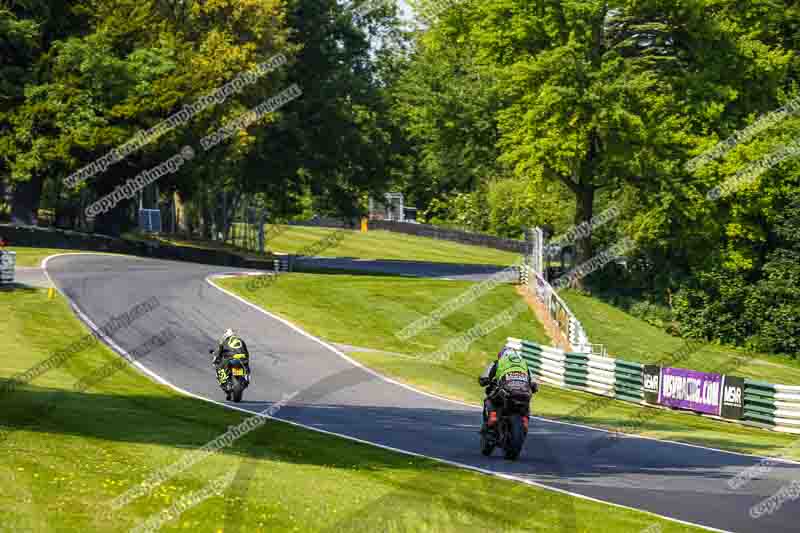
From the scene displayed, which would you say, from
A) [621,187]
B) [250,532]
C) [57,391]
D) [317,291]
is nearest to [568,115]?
[621,187]

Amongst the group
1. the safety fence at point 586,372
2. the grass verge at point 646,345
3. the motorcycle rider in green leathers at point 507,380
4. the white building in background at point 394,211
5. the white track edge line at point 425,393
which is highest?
the white building in background at point 394,211

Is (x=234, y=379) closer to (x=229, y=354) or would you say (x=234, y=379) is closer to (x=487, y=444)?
(x=229, y=354)

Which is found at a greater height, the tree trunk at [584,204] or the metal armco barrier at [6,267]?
the tree trunk at [584,204]

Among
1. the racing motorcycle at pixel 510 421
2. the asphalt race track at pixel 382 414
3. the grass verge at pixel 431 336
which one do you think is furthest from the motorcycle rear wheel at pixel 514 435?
the grass verge at pixel 431 336

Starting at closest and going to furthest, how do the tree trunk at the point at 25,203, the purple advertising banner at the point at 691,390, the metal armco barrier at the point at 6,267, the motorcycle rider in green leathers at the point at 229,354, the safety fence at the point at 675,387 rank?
the motorcycle rider in green leathers at the point at 229,354 < the safety fence at the point at 675,387 < the purple advertising banner at the point at 691,390 < the metal armco barrier at the point at 6,267 < the tree trunk at the point at 25,203

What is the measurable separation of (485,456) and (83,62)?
3693 cm

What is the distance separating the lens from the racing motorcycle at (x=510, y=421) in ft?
56.4

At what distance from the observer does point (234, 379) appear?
23609mm

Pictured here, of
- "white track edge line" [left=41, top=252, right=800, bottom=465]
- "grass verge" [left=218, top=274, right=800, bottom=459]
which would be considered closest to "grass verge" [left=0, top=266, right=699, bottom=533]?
"white track edge line" [left=41, top=252, right=800, bottom=465]

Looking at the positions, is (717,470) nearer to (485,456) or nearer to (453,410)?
(485,456)

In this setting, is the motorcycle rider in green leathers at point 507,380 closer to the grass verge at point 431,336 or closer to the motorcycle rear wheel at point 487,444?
the motorcycle rear wheel at point 487,444

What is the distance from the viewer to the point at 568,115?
48.2m

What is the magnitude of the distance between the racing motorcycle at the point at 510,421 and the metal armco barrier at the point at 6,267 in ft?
73.7

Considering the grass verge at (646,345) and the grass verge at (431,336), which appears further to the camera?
the grass verge at (646,345)
